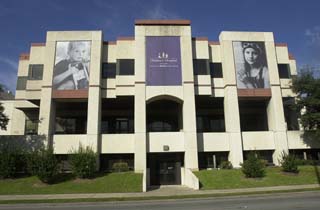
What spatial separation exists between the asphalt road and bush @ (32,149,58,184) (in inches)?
261

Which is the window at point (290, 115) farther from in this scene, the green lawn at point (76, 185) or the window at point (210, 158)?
the green lawn at point (76, 185)

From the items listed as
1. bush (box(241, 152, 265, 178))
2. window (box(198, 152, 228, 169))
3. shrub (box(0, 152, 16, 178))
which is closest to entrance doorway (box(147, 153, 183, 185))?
window (box(198, 152, 228, 169))

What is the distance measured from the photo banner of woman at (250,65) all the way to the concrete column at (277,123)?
1.57 metres

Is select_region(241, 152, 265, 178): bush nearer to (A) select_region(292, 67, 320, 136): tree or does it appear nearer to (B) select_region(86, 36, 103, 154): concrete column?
(A) select_region(292, 67, 320, 136): tree

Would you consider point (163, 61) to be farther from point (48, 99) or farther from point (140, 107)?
point (48, 99)

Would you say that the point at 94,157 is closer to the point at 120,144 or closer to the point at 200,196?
the point at 120,144

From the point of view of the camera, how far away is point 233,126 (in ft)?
95.3

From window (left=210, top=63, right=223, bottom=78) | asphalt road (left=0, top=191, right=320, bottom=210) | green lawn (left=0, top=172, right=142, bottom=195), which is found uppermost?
window (left=210, top=63, right=223, bottom=78)

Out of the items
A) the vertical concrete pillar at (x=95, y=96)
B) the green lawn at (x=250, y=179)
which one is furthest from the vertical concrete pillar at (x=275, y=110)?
the vertical concrete pillar at (x=95, y=96)

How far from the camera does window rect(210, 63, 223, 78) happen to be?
31.2 metres

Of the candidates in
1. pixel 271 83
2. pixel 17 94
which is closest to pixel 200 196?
pixel 271 83

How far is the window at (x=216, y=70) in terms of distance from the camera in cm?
3122

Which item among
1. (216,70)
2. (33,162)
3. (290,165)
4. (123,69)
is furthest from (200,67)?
(33,162)

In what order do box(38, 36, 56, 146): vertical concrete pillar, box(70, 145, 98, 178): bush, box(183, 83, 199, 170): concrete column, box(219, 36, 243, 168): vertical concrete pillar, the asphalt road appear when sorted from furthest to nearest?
box(219, 36, 243, 168): vertical concrete pillar
box(38, 36, 56, 146): vertical concrete pillar
box(183, 83, 199, 170): concrete column
box(70, 145, 98, 178): bush
the asphalt road
